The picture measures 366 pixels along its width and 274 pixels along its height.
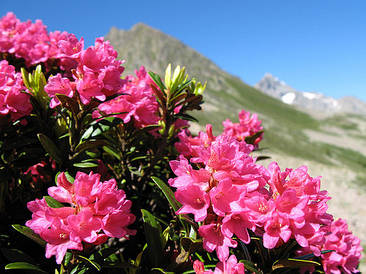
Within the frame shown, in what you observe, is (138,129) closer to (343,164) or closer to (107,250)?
(107,250)

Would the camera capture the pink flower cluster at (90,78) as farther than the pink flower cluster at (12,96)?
No

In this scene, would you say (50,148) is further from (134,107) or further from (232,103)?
(232,103)

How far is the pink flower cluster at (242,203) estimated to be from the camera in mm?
946

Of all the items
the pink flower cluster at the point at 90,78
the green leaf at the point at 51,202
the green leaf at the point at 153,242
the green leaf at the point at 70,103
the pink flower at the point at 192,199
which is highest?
the pink flower cluster at the point at 90,78

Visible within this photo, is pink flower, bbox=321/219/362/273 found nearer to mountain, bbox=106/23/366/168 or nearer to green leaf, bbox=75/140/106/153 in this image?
green leaf, bbox=75/140/106/153

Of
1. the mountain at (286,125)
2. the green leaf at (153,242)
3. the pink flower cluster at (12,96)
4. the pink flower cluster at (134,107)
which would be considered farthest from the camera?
the mountain at (286,125)

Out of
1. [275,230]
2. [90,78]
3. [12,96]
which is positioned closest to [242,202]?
A: [275,230]

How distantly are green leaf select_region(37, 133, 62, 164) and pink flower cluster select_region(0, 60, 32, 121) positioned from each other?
27 centimetres

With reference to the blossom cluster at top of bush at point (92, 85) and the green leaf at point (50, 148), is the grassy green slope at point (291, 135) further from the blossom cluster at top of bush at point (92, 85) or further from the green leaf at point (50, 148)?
the green leaf at point (50, 148)

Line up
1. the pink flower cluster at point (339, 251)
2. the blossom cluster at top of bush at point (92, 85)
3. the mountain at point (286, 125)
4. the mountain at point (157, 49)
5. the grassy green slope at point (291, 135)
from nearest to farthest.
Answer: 1. the blossom cluster at top of bush at point (92, 85)
2. the pink flower cluster at point (339, 251)
3. the mountain at point (286, 125)
4. the grassy green slope at point (291, 135)
5. the mountain at point (157, 49)

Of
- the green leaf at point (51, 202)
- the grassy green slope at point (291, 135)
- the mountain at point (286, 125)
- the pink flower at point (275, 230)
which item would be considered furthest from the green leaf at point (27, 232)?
the grassy green slope at point (291, 135)

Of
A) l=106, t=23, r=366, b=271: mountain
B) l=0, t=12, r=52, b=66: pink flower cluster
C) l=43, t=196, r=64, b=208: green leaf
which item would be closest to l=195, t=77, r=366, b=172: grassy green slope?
l=106, t=23, r=366, b=271: mountain

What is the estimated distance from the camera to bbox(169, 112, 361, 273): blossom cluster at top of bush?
946 millimetres

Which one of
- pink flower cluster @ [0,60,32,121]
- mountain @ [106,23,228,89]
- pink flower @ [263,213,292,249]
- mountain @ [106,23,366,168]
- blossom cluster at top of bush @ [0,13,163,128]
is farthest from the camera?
mountain @ [106,23,228,89]
